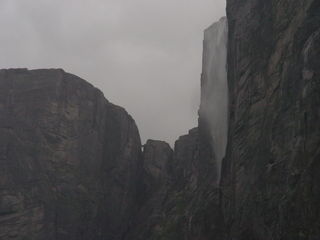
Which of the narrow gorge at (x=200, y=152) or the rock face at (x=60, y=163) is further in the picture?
the rock face at (x=60, y=163)

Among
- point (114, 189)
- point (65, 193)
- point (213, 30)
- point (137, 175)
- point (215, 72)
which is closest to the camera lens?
point (215, 72)

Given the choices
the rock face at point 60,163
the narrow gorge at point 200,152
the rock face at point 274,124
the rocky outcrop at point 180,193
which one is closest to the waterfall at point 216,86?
the narrow gorge at point 200,152

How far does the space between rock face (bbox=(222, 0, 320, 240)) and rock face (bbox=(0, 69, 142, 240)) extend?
42.3 metres

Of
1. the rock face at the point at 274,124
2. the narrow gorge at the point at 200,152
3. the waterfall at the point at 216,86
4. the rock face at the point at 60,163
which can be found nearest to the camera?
the rock face at the point at 274,124

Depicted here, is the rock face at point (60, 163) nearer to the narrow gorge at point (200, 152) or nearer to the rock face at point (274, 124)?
the narrow gorge at point (200, 152)

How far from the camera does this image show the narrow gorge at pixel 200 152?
4081 centimetres

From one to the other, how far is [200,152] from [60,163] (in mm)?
29531

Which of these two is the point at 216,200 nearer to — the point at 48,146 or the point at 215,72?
the point at 215,72

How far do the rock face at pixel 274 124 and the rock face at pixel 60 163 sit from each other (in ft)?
139

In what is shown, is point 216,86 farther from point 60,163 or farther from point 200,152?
point 60,163

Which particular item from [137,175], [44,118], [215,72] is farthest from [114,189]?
[215,72]

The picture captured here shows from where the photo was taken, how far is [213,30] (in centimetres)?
8862

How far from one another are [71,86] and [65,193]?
18.9m

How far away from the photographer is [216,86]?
266 ft
